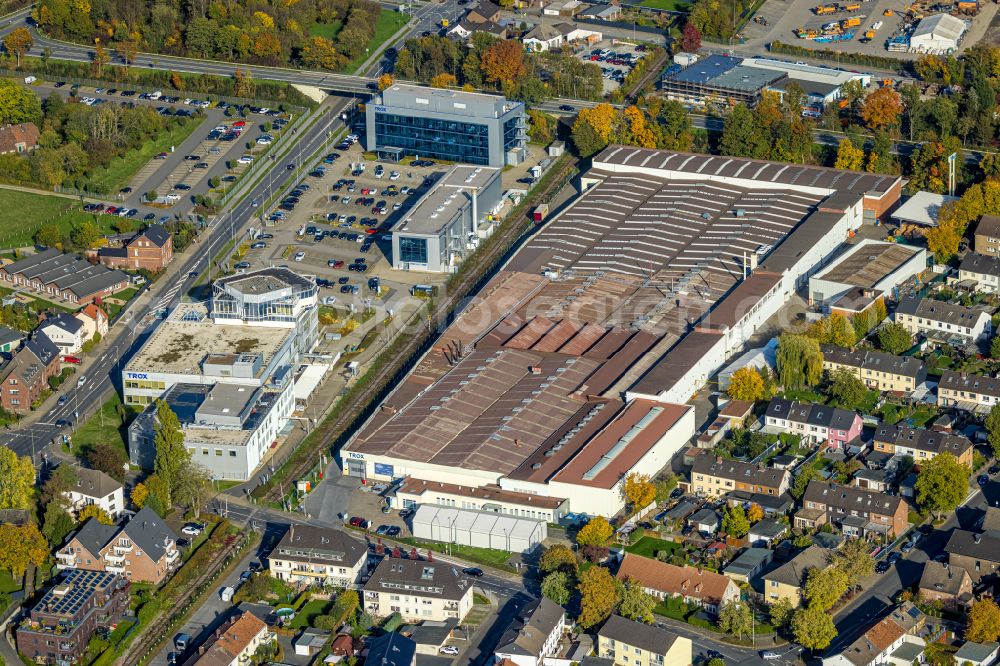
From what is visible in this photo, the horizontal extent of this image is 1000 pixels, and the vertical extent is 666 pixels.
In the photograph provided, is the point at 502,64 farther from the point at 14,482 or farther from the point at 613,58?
the point at 14,482

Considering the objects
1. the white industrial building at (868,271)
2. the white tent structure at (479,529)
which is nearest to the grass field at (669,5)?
the white industrial building at (868,271)

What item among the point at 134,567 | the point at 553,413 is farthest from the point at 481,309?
the point at 134,567

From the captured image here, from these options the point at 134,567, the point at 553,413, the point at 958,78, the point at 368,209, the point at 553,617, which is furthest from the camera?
the point at 958,78

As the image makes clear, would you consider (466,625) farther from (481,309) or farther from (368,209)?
(368,209)

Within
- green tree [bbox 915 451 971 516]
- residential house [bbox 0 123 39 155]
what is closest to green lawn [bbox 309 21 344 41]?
residential house [bbox 0 123 39 155]

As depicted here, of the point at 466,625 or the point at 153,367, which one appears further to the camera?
the point at 153,367

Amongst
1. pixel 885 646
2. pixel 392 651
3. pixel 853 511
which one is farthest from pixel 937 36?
pixel 392 651
